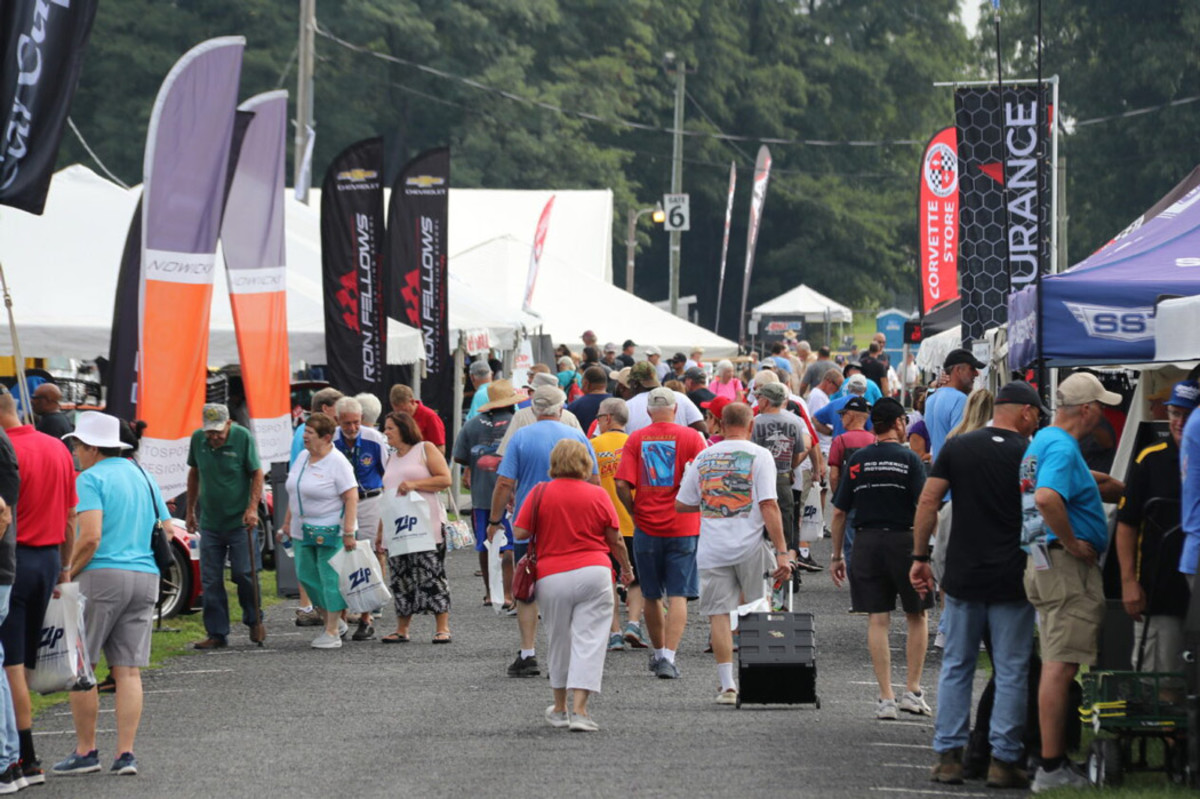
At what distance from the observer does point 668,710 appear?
11.5m

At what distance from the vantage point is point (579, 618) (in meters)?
10.7

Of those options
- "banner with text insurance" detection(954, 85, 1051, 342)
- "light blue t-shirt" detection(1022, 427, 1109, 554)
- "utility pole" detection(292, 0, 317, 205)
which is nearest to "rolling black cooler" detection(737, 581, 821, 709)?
"light blue t-shirt" detection(1022, 427, 1109, 554)

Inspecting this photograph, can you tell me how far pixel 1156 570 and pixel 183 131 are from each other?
7851 millimetres

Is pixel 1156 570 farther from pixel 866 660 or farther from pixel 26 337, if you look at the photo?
pixel 26 337

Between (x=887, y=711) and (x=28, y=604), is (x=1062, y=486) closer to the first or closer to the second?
(x=887, y=711)

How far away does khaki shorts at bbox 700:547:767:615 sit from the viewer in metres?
11.7

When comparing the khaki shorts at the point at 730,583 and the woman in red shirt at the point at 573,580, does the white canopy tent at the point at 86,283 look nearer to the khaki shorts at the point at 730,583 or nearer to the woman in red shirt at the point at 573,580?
the khaki shorts at the point at 730,583

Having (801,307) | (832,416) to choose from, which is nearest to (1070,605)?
(832,416)

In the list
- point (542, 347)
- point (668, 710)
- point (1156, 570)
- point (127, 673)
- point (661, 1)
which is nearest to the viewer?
point (1156, 570)

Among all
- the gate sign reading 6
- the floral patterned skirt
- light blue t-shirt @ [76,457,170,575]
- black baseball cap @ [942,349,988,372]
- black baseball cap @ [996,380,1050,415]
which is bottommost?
the floral patterned skirt

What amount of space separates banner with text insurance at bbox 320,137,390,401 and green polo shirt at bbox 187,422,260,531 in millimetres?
4699

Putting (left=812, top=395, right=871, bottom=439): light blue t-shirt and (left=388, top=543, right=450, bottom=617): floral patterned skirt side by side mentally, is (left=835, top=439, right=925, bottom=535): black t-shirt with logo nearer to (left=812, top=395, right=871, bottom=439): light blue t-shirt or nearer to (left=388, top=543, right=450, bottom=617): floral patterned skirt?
(left=388, top=543, right=450, bottom=617): floral patterned skirt

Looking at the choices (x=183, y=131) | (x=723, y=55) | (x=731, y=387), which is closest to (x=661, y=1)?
(x=723, y=55)

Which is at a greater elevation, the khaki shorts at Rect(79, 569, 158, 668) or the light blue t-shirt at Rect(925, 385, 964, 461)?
the light blue t-shirt at Rect(925, 385, 964, 461)
